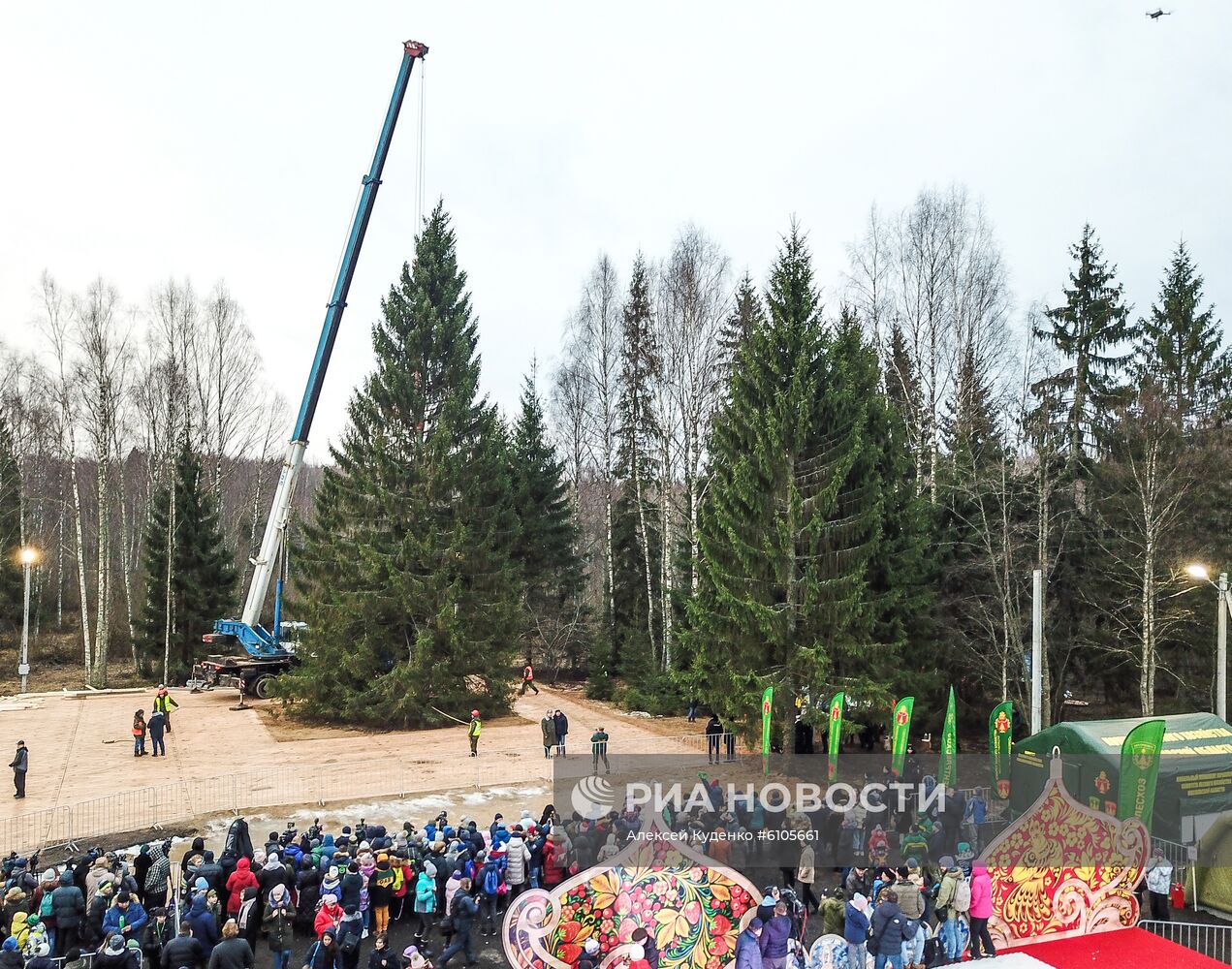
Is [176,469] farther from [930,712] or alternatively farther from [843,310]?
[930,712]

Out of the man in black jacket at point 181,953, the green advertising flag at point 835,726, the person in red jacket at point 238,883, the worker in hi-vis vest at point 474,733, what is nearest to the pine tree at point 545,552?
the worker in hi-vis vest at point 474,733

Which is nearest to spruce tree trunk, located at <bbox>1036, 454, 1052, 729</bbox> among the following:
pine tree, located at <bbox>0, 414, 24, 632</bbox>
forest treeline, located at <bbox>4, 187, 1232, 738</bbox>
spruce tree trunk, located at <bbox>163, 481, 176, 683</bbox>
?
forest treeline, located at <bbox>4, 187, 1232, 738</bbox>

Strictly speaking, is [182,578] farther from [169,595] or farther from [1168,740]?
[1168,740]

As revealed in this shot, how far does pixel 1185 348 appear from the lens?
27.4 meters

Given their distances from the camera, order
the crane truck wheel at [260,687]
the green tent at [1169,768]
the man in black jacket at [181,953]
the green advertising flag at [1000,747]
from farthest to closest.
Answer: the crane truck wheel at [260,687] < the green advertising flag at [1000,747] < the green tent at [1169,768] < the man in black jacket at [181,953]

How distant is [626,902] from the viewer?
8.40 m

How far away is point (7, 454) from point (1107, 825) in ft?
146

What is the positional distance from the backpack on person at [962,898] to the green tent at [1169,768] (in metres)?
5.18

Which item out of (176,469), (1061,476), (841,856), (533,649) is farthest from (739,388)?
(176,469)

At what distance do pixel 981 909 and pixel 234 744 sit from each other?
1955cm

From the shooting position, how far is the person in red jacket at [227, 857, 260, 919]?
1005cm

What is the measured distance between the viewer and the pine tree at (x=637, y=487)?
30859mm

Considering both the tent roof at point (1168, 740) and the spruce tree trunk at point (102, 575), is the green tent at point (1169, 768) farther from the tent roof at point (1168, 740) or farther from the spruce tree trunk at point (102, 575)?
the spruce tree trunk at point (102, 575)

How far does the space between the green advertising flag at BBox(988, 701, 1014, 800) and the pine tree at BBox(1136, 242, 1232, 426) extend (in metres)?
15.0
